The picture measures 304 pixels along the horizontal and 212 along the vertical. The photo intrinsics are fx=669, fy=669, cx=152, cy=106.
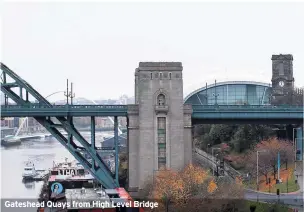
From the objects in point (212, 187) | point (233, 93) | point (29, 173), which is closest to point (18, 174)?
point (29, 173)

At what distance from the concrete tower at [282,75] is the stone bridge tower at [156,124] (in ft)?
92.8

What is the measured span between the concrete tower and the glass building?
49.0 feet

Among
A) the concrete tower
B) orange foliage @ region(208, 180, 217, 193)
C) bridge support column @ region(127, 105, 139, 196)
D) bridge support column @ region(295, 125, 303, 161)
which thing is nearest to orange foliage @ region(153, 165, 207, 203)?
orange foliage @ region(208, 180, 217, 193)

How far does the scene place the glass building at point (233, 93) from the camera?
91.1m

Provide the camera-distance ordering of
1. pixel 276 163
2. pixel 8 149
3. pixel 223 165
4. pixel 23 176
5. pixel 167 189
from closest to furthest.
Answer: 1. pixel 167 189
2. pixel 276 163
3. pixel 223 165
4. pixel 23 176
5. pixel 8 149

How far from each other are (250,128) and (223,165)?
5.36 metres

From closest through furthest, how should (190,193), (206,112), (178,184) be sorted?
1. (190,193)
2. (178,184)
3. (206,112)

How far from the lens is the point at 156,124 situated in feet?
157

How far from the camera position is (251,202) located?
1678 inches

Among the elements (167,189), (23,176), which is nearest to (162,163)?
(167,189)

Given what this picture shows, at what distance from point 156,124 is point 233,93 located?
46235 millimetres

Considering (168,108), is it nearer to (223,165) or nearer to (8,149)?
(223,165)

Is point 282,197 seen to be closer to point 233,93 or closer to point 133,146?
point 133,146

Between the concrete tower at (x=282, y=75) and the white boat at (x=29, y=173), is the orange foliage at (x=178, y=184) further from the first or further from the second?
the white boat at (x=29, y=173)
